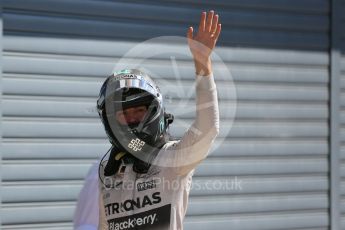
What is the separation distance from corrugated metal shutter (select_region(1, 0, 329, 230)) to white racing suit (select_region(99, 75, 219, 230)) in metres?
2.45

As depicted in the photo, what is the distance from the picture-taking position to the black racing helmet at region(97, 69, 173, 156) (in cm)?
318

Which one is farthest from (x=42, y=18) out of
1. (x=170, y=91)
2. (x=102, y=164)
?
(x=102, y=164)

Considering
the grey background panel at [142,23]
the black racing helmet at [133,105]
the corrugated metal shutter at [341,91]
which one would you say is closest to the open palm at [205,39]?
the black racing helmet at [133,105]

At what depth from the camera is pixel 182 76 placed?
6.21 m

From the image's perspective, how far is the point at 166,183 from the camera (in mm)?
3182

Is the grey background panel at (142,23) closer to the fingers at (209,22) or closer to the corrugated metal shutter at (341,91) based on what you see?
the corrugated metal shutter at (341,91)

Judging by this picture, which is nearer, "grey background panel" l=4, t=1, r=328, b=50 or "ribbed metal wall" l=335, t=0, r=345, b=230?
"grey background panel" l=4, t=1, r=328, b=50

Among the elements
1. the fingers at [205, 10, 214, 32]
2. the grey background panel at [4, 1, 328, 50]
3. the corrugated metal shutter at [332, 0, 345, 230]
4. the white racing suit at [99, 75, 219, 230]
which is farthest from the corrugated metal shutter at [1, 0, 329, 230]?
the fingers at [205, 10, 214, 32]

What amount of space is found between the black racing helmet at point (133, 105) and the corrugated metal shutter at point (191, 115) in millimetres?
2455

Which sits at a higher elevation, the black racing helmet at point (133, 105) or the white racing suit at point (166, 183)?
the black racing helmet at point (133, 105)

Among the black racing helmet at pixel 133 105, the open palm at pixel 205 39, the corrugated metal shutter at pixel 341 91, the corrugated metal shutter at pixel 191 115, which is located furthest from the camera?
the corrugated metal shutter at pixel 341 91

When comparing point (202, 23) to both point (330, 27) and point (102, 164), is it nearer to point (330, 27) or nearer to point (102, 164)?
point (102, 164)

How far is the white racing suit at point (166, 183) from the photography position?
304 centimetres

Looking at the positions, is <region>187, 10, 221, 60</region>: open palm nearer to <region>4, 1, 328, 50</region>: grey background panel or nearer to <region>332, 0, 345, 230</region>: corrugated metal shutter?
<region>4, 1, 328, 50</region>: grey background panel
